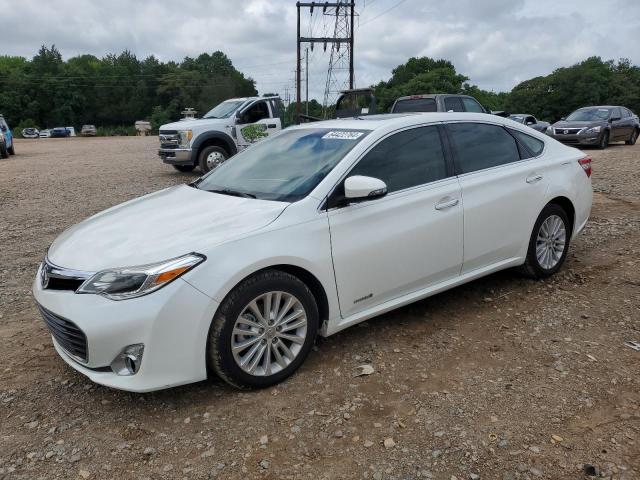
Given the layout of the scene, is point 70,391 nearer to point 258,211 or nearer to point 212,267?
point 212,267

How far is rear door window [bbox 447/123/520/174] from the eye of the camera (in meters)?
4.08

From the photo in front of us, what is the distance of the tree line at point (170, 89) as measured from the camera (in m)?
65.8

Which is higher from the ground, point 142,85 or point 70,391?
point 142,85

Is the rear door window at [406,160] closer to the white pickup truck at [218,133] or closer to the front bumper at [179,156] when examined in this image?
the white pickup truck at [218,133]

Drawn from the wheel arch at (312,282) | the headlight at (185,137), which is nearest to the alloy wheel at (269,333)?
the wheel arch at (312,282)

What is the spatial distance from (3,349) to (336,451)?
8.71 ft

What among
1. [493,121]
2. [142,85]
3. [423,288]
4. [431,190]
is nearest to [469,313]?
[423,288]

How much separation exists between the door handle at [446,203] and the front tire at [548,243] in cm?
106

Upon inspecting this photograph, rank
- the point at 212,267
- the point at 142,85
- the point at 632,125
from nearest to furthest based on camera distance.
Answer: the point at 212,267 → the point at 632,125 → the point at 142,85

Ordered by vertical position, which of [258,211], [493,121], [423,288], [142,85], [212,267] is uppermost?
[142,85]

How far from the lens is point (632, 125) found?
63.3 ft

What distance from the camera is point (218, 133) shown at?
12.6 meters

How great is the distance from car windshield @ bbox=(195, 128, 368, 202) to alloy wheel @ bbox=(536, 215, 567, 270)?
6.65 ft

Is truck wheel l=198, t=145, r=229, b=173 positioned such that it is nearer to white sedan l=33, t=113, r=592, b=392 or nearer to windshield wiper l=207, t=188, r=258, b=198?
white sedan l=33, t=113, r=592, b=392
